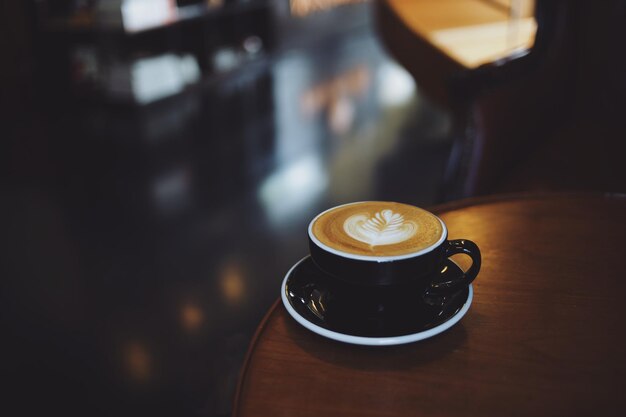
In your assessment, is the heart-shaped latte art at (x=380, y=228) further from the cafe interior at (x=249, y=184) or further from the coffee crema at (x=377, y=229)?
the cafe interior at (x=249, y=184)

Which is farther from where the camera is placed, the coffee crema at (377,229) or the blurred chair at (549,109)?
the blurred chair at (549,109)

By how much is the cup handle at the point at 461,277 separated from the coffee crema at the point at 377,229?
23 millimetres

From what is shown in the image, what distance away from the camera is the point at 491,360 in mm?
518

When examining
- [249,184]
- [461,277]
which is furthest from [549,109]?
[249,184]

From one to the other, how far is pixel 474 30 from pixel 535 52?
1226mm

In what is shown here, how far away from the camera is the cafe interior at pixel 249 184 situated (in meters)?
0.54

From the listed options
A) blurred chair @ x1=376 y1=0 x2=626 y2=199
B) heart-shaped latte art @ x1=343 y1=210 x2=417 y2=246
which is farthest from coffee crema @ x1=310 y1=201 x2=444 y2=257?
blurred chair @ x1=376 y1=0 x2=626 y2=199

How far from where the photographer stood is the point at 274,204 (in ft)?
7.33

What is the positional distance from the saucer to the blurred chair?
2.47ft

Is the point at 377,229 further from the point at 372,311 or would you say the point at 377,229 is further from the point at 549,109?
the point at 549,109

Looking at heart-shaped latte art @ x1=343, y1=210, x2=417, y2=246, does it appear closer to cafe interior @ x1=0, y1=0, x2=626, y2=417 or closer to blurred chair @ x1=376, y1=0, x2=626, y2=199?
cafe interior @ x1=0, y1=0, x2=626, y2=417

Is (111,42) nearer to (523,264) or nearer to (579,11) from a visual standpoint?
(579,11)

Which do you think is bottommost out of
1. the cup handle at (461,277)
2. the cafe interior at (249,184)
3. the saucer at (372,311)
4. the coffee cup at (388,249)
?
the cafe interior at (249,184)

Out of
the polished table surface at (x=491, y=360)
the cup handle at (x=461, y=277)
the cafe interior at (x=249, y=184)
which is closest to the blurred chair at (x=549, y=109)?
the cafe interior at (x=249, y=184)
